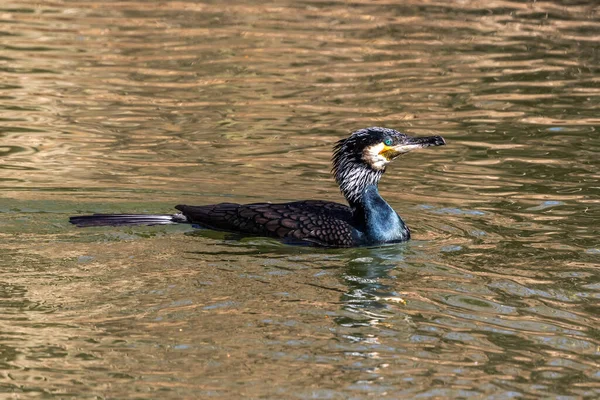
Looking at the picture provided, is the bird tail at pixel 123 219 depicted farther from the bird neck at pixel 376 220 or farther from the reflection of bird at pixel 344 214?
the bird neck at pixel 376 220

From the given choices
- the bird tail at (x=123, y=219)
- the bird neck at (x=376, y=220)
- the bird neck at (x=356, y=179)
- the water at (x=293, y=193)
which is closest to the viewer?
the water at (x=293, y=193)

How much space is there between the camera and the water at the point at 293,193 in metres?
8.14

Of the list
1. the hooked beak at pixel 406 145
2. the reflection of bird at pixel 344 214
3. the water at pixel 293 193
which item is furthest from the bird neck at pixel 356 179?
the water at pixel 293 193

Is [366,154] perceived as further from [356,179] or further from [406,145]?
[406,145]

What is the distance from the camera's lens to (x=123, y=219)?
1147 cm

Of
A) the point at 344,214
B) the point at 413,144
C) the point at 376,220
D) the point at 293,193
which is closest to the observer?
the point at 376,220

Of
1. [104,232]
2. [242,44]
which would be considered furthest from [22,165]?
[242,44]

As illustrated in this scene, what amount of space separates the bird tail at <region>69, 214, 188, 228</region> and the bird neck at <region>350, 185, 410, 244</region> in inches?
70.7

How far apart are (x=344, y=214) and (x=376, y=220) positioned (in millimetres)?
397

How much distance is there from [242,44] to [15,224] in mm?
9785

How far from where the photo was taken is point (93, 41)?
2080 centimetres

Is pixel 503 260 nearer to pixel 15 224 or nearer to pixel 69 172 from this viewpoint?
pixel 15 224

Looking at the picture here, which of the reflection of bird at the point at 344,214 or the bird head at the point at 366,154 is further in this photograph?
the bird head at the point at 366,154

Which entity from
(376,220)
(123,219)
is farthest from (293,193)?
(123,219)
